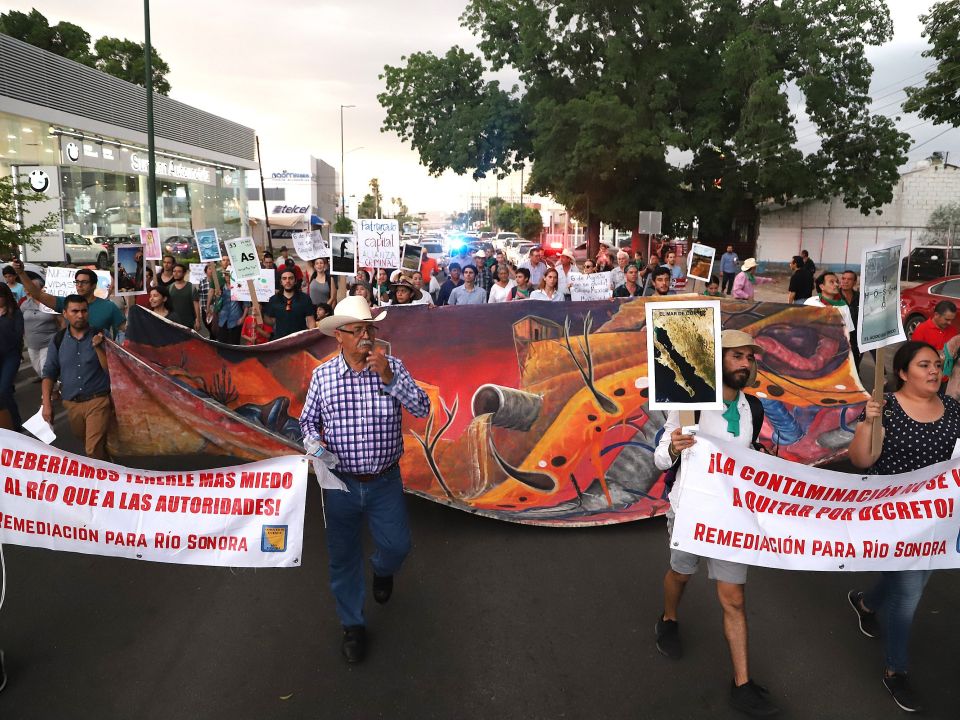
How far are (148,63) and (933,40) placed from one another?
18.8 metres

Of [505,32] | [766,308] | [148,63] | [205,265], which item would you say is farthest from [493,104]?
[766,308]

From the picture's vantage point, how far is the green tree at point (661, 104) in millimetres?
28172

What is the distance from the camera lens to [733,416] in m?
3.93

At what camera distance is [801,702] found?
380 centimetres

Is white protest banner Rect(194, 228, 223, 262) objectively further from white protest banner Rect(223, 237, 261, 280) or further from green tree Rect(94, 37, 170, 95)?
green tree Rect(94, 37, 170, 95)

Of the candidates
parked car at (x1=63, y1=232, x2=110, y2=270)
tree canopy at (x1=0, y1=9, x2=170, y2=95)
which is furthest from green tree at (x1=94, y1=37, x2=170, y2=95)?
parked car at (x1=63, y1=232, x2=110, y2=270)

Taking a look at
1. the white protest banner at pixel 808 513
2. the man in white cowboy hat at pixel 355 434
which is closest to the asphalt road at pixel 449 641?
the man in white cowboy hat at pixel 355 434

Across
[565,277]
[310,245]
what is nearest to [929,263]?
[565,277]

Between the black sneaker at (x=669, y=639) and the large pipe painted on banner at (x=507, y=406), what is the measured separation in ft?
7.44

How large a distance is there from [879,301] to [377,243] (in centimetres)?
930

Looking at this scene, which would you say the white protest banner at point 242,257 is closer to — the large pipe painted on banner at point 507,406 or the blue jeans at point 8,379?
the blue jeans at point 8,379

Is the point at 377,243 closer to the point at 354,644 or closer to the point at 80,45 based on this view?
the point at 354,644

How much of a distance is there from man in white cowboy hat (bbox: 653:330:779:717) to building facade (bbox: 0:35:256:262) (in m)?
21.0

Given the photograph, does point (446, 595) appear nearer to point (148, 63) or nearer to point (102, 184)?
point (148, 63)
